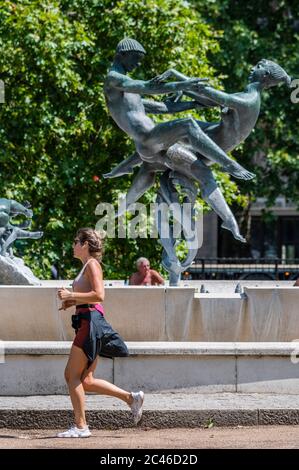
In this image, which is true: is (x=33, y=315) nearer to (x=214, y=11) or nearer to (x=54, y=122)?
(x=54, y=122)

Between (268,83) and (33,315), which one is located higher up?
(268,83)

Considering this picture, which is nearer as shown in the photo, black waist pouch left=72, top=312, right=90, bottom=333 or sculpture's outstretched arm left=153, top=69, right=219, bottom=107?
black waist pouch left=72, top=312, right=90, bottom=333

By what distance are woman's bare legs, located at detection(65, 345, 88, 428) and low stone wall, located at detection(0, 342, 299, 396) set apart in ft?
4.74

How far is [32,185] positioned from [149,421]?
1549 centimetres

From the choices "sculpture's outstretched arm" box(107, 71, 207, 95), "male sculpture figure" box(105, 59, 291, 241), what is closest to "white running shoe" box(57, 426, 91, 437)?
"male sculpture figure" box(105, 59, 291, 241)

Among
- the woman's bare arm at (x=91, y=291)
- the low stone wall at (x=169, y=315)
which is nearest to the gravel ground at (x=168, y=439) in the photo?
the woman's bare arm at (x=91, y=291)

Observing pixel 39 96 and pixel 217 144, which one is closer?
pixel 217 144

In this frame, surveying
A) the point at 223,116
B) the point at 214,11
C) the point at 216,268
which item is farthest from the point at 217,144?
the point at 214,11

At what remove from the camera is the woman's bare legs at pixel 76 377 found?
361 inches

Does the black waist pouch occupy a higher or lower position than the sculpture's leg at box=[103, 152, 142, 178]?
lower

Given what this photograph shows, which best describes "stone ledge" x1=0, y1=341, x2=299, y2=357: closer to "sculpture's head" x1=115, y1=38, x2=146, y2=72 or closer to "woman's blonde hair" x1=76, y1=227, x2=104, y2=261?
"woman's blonde hair" x1=76, y1=227, x2=104, y2=261

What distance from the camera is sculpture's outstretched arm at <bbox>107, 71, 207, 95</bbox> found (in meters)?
12.3

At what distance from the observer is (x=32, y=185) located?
25.0 meters

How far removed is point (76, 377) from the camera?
9.18 metres
